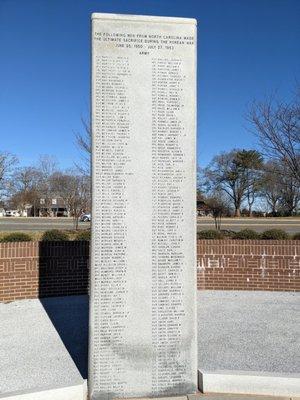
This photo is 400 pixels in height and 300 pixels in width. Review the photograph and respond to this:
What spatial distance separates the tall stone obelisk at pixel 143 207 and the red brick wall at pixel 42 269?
4.66 metres

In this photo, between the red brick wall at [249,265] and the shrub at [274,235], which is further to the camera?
the shrub at [274,235]

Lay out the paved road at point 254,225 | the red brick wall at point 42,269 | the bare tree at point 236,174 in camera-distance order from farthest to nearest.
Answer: the bare tree at point 236,174, the paved road at point 254,225, the red brick wall at point 42,269

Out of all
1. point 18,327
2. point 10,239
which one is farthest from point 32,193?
point 18,327

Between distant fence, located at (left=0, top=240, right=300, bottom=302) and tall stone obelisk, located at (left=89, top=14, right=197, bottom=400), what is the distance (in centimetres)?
478

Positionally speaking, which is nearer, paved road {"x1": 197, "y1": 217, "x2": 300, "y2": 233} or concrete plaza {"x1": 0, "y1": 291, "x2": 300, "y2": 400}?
concrete plaza {"x1": 0, "y1": 291, "x2": 300, "y2": 400}

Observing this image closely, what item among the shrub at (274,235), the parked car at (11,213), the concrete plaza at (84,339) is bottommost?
the concrete plaza at (84,339)

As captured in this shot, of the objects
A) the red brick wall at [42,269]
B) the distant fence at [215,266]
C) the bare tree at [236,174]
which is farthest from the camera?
the bare tree at [236,174]

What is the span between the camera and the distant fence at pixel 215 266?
28.2 feet

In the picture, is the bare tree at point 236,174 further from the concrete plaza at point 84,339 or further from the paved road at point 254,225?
the concrete plaza at point 84,339

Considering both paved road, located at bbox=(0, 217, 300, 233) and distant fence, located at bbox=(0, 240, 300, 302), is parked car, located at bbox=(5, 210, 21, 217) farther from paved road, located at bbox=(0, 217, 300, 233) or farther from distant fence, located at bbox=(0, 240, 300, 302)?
distant fence, located at bbox=(0, 240, 300, 302)

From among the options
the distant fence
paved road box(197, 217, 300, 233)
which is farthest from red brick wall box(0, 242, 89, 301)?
paved road box(197, 217, 300, 233)

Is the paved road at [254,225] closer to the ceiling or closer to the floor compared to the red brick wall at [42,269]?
closer to the ceiling

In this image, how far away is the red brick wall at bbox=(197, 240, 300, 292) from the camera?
9.12 meters

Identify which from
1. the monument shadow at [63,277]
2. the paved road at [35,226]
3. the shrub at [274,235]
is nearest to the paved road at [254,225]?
the paved road at [35,226]
